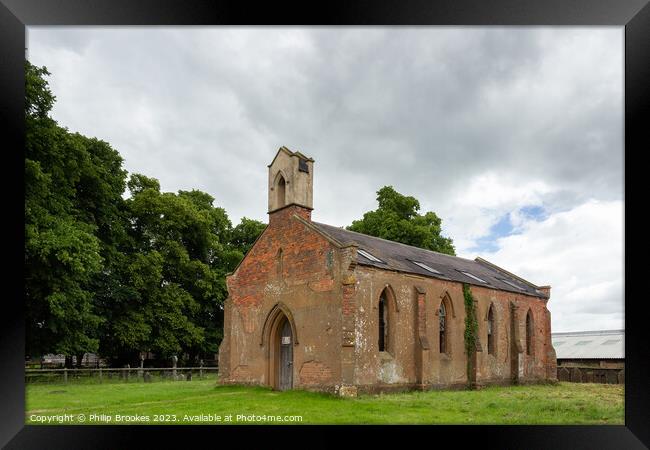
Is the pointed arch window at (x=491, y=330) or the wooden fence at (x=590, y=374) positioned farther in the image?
the wooden fence at (x=590, y=374)

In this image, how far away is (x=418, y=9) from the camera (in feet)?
28.2

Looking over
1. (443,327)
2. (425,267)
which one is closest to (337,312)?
(425,267)

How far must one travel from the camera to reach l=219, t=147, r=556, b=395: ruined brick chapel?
18222 mm

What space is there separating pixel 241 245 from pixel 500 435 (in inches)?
1380

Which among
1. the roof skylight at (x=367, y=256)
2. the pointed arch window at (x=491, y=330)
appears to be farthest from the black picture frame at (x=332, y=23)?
the pointed arch window at (x=491, y=330)

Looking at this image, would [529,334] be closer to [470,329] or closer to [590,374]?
[590,374]

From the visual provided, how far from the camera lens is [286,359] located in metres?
20.6

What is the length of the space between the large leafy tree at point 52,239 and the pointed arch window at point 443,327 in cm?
1519

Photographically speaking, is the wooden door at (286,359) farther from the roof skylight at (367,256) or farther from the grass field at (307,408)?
the roof skylight at (367,256)

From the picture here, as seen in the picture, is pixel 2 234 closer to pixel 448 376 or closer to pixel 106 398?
pixel 106 398

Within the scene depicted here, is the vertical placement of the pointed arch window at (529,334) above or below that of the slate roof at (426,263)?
below

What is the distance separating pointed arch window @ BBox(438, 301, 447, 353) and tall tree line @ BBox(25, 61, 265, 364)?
597 inches

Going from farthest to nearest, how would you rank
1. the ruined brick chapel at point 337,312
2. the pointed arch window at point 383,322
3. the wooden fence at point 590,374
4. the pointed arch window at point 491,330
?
1. the wooden fence at point 590,374
2. the pointed arch window at point 491,330
3. the pointed arch window at point 383,322
4. the ruined brick chapel at point 337,312

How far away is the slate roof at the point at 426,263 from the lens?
21.0 m
